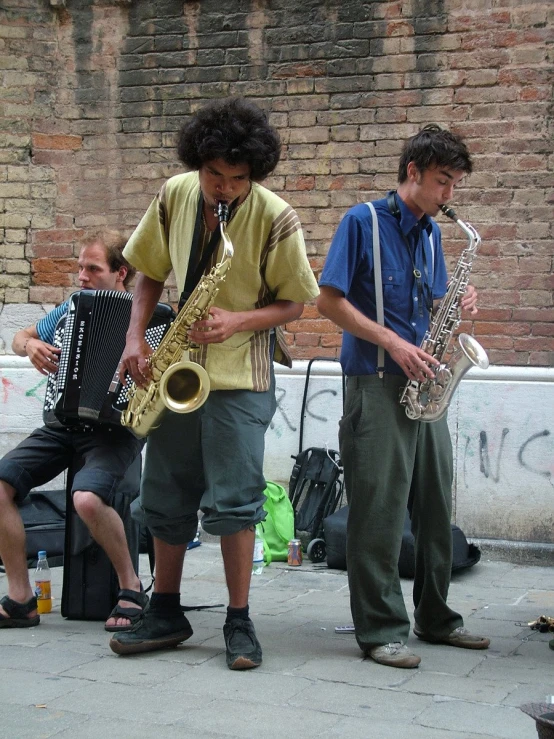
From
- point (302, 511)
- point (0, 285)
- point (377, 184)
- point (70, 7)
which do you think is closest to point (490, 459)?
point (302, 511)

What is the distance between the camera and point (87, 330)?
14.4ft

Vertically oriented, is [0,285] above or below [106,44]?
below

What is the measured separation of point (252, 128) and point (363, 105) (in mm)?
3257

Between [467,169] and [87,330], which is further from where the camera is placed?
[87,330]

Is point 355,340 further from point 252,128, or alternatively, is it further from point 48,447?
point 48,447

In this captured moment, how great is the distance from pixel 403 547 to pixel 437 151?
2.34 metres

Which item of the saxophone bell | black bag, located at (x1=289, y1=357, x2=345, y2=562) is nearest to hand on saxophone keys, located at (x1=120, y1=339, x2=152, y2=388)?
the saxophone bell

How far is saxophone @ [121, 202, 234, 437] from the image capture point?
358 cm

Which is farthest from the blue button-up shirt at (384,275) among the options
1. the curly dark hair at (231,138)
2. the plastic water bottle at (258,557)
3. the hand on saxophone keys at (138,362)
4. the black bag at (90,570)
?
the plastic water bottle at (258,557)

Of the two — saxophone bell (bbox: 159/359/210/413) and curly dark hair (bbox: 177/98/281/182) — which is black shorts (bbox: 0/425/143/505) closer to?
saxophone bell (bbox: 159/359/210/413)

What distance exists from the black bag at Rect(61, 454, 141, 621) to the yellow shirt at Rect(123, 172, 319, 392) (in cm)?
112

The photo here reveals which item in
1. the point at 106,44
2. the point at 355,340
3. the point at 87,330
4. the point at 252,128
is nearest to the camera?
the point at 252,128

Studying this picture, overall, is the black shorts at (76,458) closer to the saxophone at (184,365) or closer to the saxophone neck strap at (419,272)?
the saxophone at (184,365)

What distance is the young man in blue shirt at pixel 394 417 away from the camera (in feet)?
12.2
